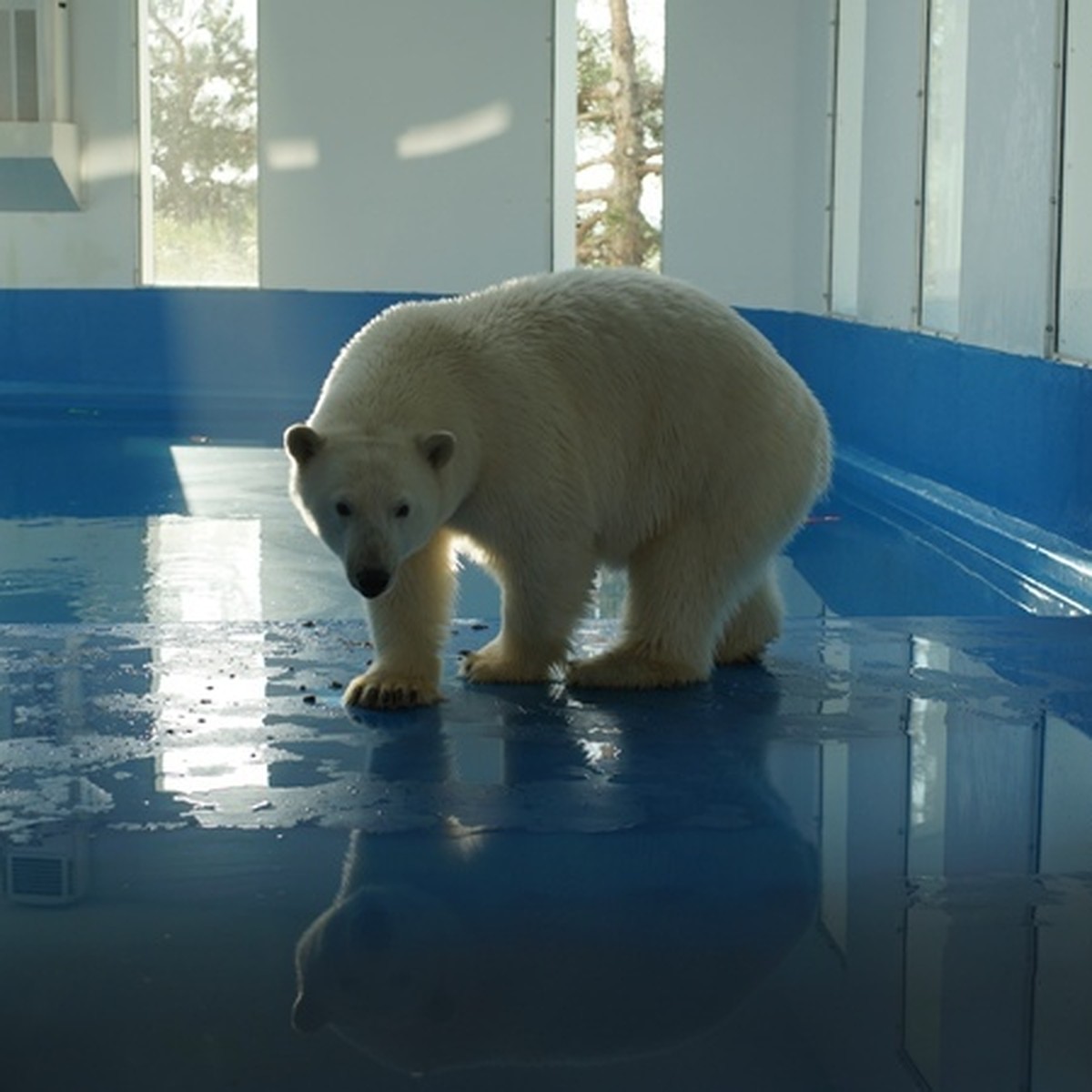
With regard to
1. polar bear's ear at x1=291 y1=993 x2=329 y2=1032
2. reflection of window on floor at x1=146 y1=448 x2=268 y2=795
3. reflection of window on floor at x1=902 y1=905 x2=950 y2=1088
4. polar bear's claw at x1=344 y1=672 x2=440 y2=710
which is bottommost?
reflection of window on floor at x1=146 y1=448 x2=268 y2=795

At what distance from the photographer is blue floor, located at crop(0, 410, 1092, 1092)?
104 inches

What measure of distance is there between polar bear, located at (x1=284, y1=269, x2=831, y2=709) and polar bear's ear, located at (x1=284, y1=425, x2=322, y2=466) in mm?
84

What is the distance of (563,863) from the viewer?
342cm

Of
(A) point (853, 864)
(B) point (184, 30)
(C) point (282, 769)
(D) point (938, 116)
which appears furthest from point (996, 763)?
(B) point (184, 30)

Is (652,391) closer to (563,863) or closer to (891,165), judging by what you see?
(563,863)

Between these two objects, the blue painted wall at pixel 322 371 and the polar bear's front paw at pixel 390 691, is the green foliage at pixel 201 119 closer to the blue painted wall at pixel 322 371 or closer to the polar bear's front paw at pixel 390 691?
the blue painted wall at pixel 322 371

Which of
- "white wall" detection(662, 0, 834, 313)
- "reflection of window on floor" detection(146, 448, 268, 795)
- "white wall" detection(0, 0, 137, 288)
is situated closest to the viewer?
"reflection of window on floor" detection(146, 448, 268, 795)

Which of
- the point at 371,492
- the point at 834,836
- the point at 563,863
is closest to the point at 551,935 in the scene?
the point at 563,863

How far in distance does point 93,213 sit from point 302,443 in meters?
11.7

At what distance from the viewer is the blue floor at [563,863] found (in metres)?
2.65

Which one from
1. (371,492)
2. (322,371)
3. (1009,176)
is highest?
(1009,176)

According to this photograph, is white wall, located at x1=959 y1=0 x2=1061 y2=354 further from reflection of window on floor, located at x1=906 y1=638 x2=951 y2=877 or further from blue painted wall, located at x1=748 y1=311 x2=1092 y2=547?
reflection of window on floor, located at x1=906 y1=638 x2=951 y2=877

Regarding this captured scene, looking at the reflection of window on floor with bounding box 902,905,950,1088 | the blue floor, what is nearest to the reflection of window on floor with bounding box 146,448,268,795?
the blue floor

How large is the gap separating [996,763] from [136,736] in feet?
5.50
